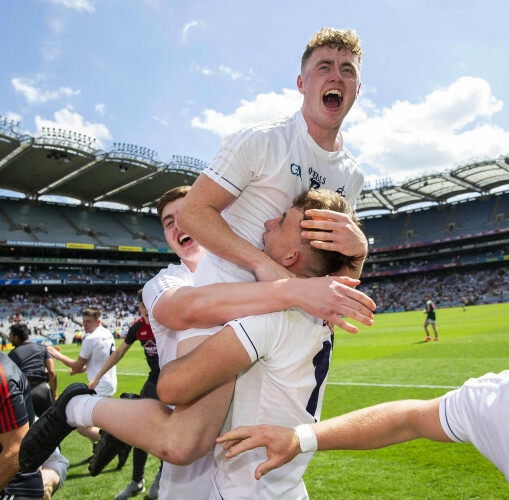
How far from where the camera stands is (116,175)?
42062 millimetres

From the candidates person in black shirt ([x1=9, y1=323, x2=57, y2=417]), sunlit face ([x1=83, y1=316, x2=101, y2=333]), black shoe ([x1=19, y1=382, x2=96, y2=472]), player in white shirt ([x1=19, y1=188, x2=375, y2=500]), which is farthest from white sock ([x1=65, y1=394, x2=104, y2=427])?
sunlit face ([x1=83, y1=316, x2=101, y2=333])

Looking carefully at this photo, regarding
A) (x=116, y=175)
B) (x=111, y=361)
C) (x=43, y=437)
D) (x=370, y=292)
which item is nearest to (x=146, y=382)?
(x=111, y=361)

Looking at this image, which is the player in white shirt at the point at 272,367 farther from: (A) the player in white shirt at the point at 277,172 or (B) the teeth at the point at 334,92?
(B) the teeth at the point at 334,92

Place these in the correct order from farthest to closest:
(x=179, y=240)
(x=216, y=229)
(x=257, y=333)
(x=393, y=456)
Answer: (x=393, y=456), (x=179, y=240), (x=216, y=229), (x=257, y=333)

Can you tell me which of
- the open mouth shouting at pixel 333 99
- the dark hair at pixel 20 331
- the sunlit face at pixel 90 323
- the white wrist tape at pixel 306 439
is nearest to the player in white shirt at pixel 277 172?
the open mouth shouting at pixel 333 99

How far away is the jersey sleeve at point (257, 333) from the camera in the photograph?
6.33 feet

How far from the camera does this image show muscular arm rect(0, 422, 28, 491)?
277 cm

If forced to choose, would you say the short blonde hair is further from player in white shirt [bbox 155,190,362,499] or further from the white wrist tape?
the white wrist tape

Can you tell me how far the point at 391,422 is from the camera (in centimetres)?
212

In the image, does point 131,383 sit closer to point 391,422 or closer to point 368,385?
point 368,385

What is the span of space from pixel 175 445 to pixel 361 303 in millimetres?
1195

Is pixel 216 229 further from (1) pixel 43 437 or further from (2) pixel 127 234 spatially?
(2) pixel 127 234

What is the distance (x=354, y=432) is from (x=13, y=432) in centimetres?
234

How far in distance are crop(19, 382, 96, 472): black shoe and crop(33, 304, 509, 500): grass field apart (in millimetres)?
2803
